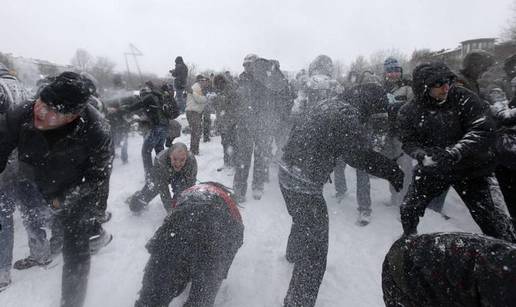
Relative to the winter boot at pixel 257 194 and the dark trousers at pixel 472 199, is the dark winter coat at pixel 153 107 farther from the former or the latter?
the dark trousers at pixel 472 199

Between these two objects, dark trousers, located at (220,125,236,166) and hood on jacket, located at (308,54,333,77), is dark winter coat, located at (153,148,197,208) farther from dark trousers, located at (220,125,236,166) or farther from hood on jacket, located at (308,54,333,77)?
dark trousers, located at (220,125,236,166)

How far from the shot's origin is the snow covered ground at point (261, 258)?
10.2 feet

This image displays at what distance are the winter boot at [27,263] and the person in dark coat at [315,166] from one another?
2525mm

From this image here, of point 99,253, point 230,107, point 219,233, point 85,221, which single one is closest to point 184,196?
point 219,233

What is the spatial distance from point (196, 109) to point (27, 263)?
4.80m

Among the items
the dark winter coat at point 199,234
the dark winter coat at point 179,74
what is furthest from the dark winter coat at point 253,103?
the dark winter coat at point 179,74

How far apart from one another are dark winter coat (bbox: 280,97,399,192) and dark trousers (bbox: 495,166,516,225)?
1597 millimetres

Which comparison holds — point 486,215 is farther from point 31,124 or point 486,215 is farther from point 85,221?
point 31,124

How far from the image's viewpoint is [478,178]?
2957mm

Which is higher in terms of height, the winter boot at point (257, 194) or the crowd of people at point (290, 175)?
the crowd of people at point (290, 175)

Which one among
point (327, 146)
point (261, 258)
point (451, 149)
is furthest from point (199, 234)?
point (451, 149)

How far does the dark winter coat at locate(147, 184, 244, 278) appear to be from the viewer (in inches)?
97.4

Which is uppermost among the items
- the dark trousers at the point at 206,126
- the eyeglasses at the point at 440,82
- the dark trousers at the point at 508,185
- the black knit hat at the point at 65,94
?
the eyeglasses at the point at 440,82

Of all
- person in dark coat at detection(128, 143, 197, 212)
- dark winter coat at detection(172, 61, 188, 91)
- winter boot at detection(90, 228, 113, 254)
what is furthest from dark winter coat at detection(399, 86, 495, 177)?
dark winter coat at detection(172, 61, 188, 91)
